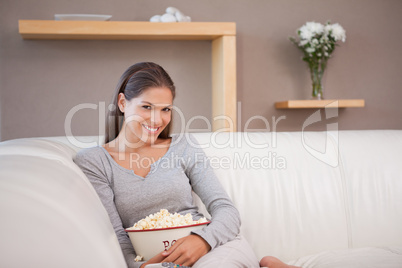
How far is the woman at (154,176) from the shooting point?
1442 mm

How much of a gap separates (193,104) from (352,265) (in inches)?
91.1

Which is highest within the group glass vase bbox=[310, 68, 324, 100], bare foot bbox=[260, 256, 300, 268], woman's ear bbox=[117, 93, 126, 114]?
glass vase bbox=[310, 68, 324, 100]

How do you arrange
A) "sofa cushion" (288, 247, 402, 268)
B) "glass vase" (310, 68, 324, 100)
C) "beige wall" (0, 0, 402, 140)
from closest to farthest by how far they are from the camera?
"sofa cushion" (288, 247, 402, 268)
"beige wall" (0, 0, 402, 140)
"glass vase" (310, 68, 324, 100)

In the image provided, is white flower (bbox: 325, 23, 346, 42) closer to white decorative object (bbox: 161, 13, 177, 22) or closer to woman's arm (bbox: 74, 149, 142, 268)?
white decorative object (bbox: 161, 13, 177, 22)

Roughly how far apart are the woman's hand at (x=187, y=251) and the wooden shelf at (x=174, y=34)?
80.2 inches

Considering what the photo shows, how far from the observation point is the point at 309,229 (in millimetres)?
1929

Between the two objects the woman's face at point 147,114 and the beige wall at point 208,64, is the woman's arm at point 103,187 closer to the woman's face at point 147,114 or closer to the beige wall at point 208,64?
the woman's face at point 147,114

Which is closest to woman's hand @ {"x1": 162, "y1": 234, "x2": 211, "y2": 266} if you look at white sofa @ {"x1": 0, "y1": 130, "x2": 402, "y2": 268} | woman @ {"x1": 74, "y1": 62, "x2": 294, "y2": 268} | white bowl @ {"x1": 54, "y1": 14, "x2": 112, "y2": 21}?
woman @ {"x1": 74, "y1": 62, "x2": 294, "y2": 268}

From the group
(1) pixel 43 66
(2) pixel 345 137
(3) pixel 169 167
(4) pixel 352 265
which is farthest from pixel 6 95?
(4) pixel 352 265

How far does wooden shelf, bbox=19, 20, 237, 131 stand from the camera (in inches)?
128

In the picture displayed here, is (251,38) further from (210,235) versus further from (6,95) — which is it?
(210,235)

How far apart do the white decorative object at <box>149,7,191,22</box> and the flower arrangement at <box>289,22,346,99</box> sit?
913 millimetres

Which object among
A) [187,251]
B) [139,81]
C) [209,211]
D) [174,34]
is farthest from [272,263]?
[174,34]

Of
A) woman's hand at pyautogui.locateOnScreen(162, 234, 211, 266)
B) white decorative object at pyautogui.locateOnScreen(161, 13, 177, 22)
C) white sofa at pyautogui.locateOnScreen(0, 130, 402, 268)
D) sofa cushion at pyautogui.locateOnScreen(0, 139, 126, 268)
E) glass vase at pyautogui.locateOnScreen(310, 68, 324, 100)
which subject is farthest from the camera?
glass vase at pyautogui.locateOnScreen(310, 68, 324, 100)
